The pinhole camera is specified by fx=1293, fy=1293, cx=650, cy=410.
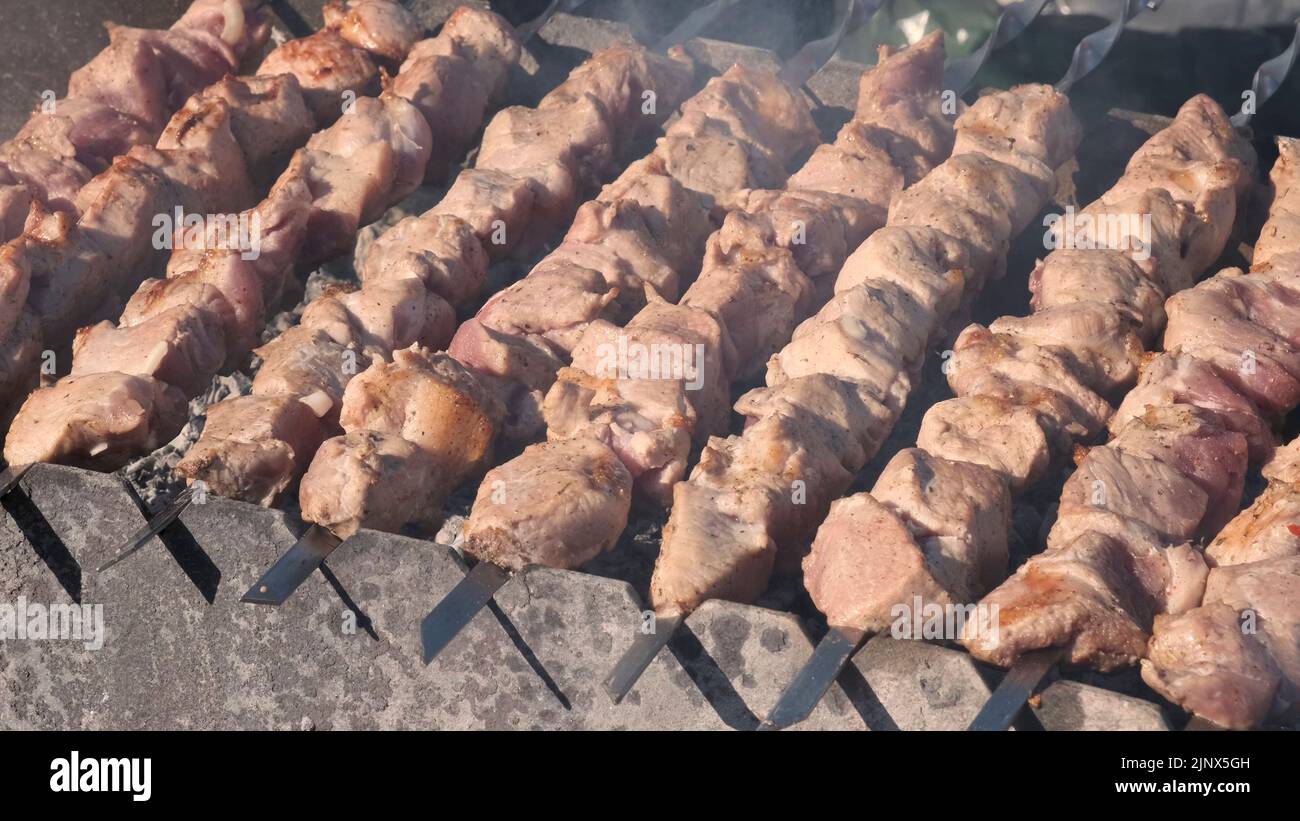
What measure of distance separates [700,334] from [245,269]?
5.50ft

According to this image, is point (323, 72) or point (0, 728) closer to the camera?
point (0, 728)

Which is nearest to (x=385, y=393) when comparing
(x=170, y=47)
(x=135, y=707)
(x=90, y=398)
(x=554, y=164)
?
(x=90, y=398)

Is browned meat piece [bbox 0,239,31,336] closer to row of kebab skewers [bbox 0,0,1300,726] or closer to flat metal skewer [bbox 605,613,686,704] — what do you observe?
row of kebab skewers [bbox 0,0,1300,726]

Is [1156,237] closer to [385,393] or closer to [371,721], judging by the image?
[385,393]

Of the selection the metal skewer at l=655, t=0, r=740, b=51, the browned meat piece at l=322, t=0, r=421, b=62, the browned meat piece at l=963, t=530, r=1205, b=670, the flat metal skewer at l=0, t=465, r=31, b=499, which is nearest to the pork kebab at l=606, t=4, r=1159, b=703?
the browned meat piece at l=963, t=530, r=1205, b=670

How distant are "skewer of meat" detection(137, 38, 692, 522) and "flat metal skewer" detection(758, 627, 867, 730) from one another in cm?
171

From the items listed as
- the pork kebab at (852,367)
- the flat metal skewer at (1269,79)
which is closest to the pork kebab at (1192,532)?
the pork kebab at (852,367)

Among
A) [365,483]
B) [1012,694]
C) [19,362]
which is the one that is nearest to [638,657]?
[1012,694]

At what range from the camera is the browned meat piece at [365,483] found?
359cm

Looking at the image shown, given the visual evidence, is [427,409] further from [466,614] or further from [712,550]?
[712,550]

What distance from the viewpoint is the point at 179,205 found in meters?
4.97

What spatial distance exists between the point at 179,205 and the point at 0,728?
2023mm
